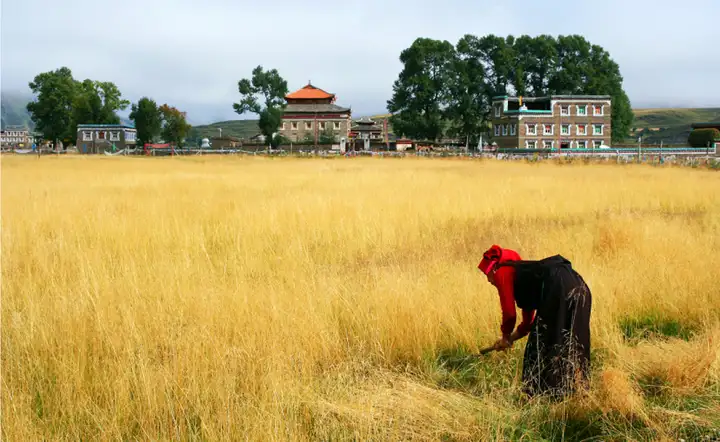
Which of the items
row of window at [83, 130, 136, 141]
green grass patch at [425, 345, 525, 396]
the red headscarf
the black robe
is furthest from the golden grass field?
row of window at [83, 130, 136, 141]

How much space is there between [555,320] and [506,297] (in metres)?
0.42

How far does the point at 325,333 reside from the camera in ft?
16.7

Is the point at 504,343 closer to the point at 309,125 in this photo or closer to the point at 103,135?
the point at 309,125

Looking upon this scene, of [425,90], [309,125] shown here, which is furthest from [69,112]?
[425,90]

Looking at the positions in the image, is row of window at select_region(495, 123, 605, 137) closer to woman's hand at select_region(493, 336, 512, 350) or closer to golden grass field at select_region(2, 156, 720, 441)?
golden grass field at select_region(2, 156, 720, 441)

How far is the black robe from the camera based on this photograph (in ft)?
13.3

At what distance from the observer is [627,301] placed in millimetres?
6281

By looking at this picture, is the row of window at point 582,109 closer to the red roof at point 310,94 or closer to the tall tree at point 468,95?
the tall tree at point 468,95

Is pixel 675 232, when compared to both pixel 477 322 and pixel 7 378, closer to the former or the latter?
pixel 477 322

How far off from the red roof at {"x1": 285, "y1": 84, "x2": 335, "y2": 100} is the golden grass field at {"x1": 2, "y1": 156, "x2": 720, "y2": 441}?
9187 centimetres

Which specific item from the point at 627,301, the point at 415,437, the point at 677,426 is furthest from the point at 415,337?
the point at 627,301

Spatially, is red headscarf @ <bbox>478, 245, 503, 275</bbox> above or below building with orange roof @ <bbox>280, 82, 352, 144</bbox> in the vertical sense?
below

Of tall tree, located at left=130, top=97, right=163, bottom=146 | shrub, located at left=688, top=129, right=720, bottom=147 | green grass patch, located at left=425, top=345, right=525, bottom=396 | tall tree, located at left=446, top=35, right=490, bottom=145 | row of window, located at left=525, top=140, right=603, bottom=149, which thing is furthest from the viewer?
tall tree, located at left=130, top=97, right=163, bottom=146

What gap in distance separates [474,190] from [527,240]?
27.8 ft
